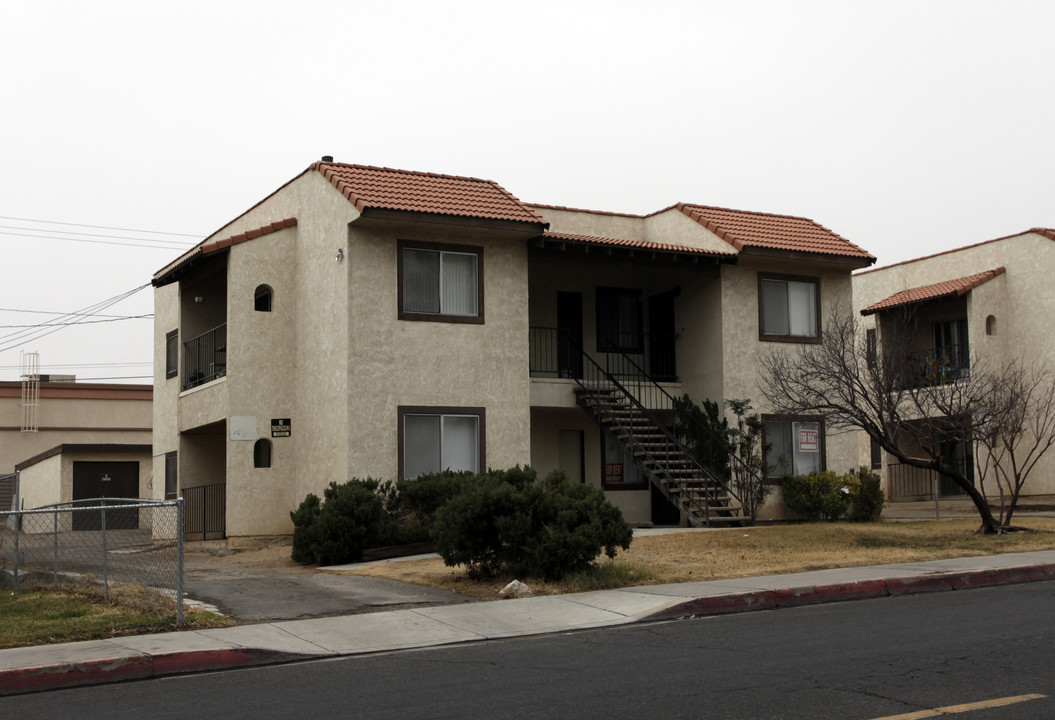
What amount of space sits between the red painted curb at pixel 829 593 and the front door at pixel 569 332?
11783 mm

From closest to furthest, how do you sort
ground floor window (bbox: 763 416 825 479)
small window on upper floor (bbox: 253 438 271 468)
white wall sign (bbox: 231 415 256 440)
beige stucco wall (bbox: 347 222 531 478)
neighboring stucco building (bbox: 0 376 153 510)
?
beige stucco wall (bbox: 347 222 531 478) → white wall sign (bbox: 231 415 256 440) → small window on upper floor (bbox: 253 438 271 468) → ground floor window (bbox: 763 416 825 479) → neighboring stucco building (bbox: 0 376 153 510)

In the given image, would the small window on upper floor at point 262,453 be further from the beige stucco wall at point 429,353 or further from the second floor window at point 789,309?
the second floor window at point 789,309

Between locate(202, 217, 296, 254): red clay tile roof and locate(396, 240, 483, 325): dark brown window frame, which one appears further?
locate(202, 217, 296, 254): red clay tile roof

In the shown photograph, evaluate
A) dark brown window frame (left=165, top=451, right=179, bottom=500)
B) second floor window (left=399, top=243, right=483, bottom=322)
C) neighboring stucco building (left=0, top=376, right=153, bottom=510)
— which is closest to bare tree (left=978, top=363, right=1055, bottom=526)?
second floor window (left=399, top=243, right=483, bottom=322)

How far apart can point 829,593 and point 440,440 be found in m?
9.63

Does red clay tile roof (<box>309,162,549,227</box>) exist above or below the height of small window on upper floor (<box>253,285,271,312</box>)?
above

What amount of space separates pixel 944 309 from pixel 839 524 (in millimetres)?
13126

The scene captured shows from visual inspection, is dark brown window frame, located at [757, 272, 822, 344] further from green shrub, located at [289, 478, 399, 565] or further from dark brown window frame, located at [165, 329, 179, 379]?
dark brown window frame, located at [165, 329, 179, 379]

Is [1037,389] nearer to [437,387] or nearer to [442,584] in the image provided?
[437,387]

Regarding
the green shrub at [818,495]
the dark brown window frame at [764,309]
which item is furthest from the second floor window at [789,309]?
the green shrub at [818,495]

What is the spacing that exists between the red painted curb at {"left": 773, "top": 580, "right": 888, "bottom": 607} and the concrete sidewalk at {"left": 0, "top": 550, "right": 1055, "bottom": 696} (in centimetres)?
1

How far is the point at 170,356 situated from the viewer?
26.4m

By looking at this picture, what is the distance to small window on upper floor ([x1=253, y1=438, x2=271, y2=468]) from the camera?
22.0 m

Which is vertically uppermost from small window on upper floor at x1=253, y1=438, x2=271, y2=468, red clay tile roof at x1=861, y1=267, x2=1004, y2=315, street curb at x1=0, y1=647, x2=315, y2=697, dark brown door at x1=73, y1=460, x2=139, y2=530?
red clay tile roof at x1=861, y1=267, x2=1004, y2=315
